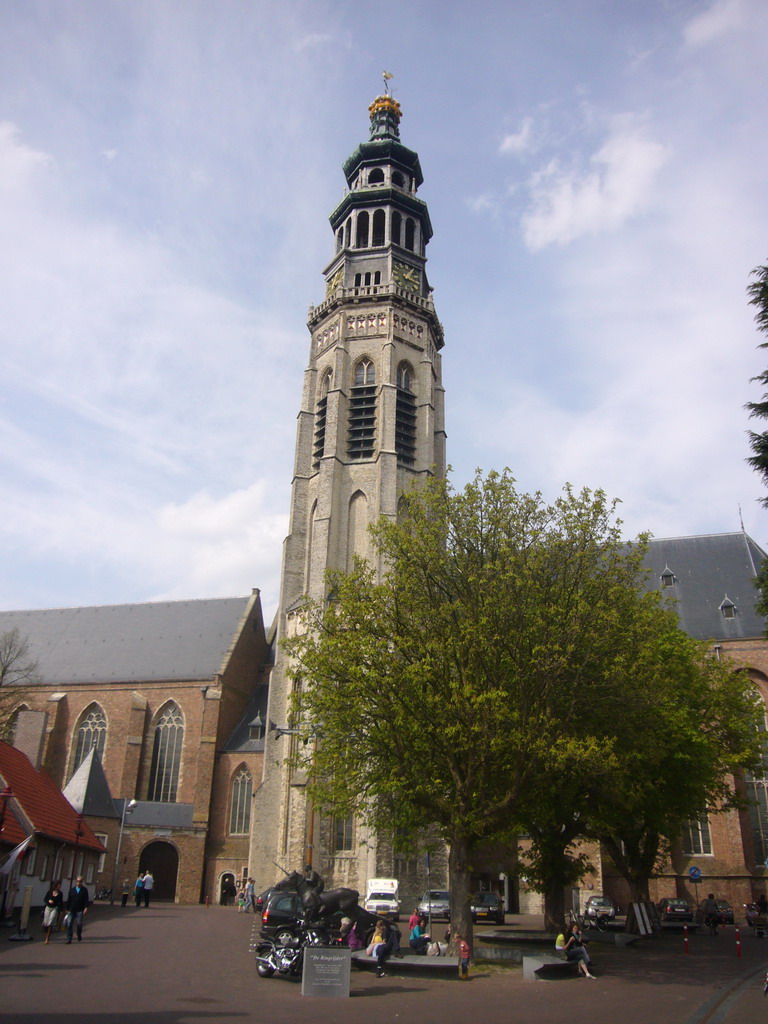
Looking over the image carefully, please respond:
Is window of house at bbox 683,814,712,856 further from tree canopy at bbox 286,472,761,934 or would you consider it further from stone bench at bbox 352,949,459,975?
stone bench at bbox 352,949,459,975

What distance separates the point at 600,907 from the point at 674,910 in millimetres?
3019

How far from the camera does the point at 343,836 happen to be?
36.9m

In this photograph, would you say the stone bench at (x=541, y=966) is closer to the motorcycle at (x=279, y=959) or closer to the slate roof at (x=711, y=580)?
the motorcycle at (x=279, y=959)

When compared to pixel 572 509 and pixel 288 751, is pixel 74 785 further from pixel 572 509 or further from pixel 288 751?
pixel 572 509

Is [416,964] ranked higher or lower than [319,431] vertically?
lower

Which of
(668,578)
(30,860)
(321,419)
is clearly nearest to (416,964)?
(30,860)

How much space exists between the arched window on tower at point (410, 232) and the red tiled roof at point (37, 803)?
37.6m

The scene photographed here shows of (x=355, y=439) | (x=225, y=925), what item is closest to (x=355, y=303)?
(x=355, y=439)

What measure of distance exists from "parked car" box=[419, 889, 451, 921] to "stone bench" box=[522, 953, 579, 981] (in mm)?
14065

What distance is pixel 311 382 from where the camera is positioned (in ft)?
160

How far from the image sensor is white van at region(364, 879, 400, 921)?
31547 mm

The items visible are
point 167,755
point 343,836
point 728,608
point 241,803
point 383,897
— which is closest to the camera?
point 383,897

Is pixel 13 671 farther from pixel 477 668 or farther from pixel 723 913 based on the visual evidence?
pixel 723 913

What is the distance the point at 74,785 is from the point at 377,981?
30177 millimetres
